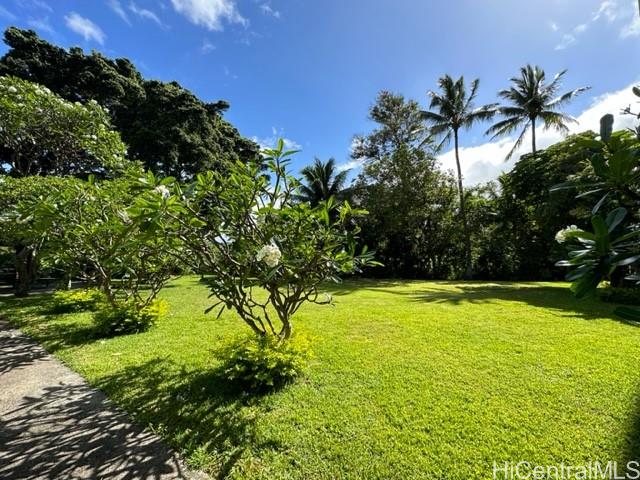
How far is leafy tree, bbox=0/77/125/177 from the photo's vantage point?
6.90 meters

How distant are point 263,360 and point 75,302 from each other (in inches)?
260

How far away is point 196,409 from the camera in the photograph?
110 inches

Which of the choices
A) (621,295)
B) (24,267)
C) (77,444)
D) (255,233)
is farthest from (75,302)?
(621,295)

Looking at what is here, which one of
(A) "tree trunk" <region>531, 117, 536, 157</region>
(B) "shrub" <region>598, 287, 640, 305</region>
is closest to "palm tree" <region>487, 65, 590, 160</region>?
(A) "tree trunk" <region>531, 117, 536, 157</region>

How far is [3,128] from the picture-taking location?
725cm

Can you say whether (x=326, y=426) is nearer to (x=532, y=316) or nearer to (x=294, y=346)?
(x=294, y=346)

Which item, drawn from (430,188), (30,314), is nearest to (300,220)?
(30,314)

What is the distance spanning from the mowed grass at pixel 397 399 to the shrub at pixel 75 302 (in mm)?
1822

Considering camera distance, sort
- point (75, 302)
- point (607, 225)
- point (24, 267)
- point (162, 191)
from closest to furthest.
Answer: point (607, 225), point (162, 191), point (75, 302), point (24, 267)

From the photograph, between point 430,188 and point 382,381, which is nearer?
point 382,381

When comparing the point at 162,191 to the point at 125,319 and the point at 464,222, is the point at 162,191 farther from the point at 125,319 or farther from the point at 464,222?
the point at 464,222

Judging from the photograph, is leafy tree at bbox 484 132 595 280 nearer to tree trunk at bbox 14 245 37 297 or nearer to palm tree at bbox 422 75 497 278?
palm tree at bbox 422 75 497 278

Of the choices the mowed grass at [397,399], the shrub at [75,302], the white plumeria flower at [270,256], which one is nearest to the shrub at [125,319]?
the mowed grass at [397,399]

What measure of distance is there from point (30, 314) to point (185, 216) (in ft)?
23.9
